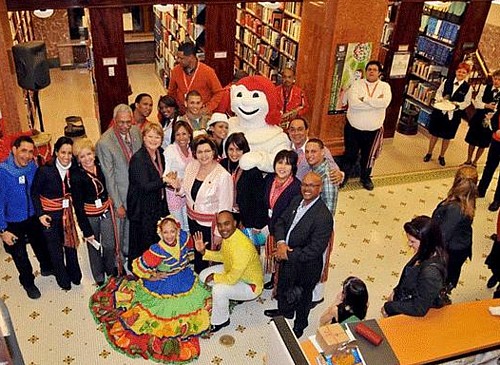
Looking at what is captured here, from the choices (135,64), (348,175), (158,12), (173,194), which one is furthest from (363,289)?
(135,64)

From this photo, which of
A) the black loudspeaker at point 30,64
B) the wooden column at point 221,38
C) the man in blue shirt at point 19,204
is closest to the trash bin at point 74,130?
the black loudspeaker at point 30,64

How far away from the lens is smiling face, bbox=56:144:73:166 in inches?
162

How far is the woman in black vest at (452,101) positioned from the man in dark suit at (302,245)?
12.7ft

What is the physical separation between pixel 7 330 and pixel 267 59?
741 centimetres

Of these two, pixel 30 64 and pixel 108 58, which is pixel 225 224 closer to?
pixel 30 64

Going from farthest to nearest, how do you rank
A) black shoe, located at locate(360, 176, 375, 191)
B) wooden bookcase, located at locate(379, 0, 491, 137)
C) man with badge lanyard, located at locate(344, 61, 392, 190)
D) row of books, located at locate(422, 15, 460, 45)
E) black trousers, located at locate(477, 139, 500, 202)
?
row of books, located at locate(422, 15, 460, 45), wooden bookcase, located at locate(379, 0, 491, 137), black shoe, located at locate(360, 176, 375, 191), black trousers, located at locate(477, 139, 500, 202), man with badge lanyard, located at locate(344, 61, 392, 190)

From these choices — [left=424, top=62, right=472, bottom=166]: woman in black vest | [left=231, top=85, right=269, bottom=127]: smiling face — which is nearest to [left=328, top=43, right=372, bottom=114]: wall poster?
[left=424, top=62, right=472, bottom=166]: woman in black vest

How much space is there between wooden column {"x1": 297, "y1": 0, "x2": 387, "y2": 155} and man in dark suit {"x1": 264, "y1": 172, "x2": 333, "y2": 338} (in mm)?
2953

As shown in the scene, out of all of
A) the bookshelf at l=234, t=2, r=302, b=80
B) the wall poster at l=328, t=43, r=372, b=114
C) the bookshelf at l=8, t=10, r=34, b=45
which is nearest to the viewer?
the wall poster at l=328, t=43, r=372, b=114

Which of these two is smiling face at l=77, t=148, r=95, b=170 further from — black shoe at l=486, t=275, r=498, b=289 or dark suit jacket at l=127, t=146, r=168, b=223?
black shoe at l=486, t=275, r=498, b=289

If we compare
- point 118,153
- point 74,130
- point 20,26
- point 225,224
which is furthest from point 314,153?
point 20,26

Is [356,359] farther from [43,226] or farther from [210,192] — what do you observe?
[43,226]

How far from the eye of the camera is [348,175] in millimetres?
6871

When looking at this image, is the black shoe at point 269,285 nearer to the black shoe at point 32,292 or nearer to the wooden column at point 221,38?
the black shoe at point 32,292
